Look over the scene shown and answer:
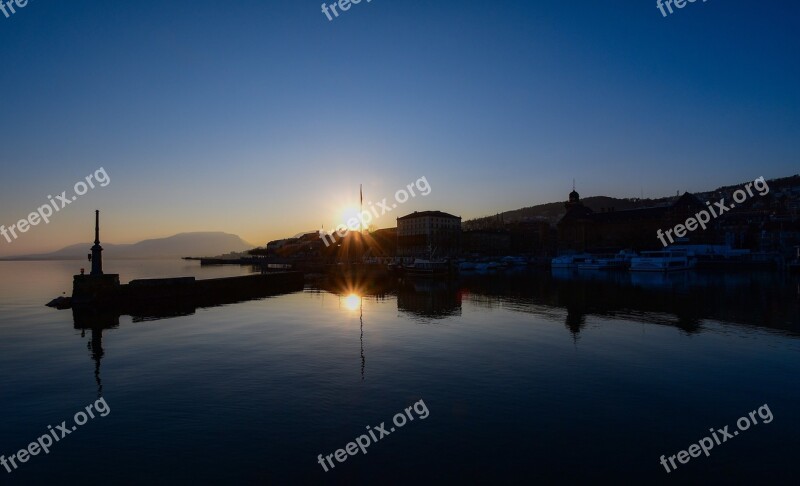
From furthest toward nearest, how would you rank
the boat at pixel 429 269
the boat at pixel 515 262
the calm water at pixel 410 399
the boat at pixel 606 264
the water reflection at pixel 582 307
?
the boat at pixel 515 262 → the boat at pixel 606 264 → the boat at pixel 429 269 → the water reflection at pixel 582 307 → the calm water at pixel 410 399

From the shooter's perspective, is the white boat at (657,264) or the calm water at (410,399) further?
the white boat at (657,264)

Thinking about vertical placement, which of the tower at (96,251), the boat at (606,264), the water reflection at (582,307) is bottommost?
the water reflection at (582,307)

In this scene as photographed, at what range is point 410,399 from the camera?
1662 cm

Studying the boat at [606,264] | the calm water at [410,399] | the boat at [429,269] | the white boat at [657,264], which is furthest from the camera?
the boat at [606,264]

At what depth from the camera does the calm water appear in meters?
11.6

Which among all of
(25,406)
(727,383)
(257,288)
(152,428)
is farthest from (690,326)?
(257,288)

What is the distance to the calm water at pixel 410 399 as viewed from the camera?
11578 millimetres

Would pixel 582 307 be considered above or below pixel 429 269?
below

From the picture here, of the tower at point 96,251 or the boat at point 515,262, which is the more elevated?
the tower at point 96,251

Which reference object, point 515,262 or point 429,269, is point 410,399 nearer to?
point 429,269

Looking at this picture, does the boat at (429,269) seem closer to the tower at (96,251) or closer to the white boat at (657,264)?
the white boat at (657,264)

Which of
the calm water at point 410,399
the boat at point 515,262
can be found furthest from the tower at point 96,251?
the boat at point 515,262

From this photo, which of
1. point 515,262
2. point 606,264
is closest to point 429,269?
point 606,264

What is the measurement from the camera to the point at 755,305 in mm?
41938
